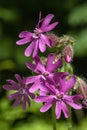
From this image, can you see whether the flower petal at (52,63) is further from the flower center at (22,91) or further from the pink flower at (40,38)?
the flower center at (22,91)

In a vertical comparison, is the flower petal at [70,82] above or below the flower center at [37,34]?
below

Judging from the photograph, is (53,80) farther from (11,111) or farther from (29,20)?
(29,20)

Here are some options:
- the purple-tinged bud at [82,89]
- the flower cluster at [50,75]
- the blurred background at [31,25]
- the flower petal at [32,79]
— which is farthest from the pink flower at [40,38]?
the blurred background at [31,25]

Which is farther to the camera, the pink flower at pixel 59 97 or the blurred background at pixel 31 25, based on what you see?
the blurred background at pixel 31 25

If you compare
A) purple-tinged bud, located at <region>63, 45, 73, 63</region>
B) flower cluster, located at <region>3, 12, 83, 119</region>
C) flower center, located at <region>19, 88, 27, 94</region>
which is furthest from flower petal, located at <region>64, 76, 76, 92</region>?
flower center, located at <region>19, 88, 27, 94</region>

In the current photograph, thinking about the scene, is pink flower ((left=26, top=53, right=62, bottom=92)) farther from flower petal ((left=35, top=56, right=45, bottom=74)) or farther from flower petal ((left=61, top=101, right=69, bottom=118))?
flower petal ((left=61, top=101, right=69, bottom=118))

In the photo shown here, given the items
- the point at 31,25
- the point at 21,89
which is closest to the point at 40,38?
the point at 21,89

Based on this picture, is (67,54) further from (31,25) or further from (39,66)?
(31,25)

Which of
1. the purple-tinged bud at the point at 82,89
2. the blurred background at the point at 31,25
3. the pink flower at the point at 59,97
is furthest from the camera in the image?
the blurred background at the point at 31,25
